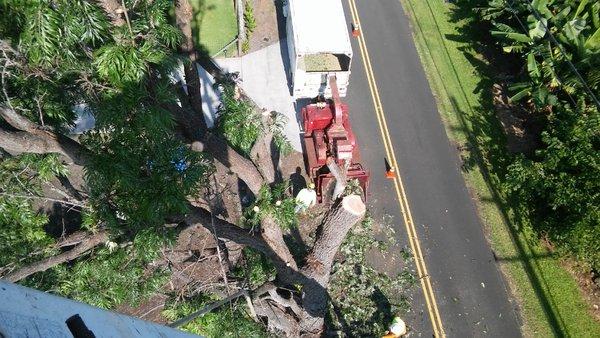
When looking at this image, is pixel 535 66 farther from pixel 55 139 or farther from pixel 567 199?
pixel 55 139

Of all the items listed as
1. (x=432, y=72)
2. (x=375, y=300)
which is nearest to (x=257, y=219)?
(x=375, y=300)

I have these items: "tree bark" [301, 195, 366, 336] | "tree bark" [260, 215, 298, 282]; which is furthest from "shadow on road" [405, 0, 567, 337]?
"tree bark" [260, 215, 298, 282]

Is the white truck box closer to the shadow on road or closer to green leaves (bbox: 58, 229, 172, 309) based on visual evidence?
the shadow on road

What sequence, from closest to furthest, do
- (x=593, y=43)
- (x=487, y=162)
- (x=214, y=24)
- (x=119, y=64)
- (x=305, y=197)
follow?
(x=119, y=64), (x=305, y=197), (x=593, y=43), (x=487, y=162), (x=214, y=24)

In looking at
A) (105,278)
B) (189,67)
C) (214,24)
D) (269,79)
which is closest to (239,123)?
(189,67)

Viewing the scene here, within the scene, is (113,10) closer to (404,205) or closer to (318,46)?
(318,46)
